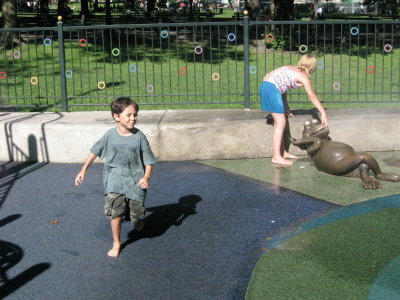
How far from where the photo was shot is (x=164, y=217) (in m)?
5.98

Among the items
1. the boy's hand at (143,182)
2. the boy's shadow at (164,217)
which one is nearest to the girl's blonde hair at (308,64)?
the boy's shadow at (164,217)

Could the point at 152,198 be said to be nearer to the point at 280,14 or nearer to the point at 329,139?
the point at 329,139

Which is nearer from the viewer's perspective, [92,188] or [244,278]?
[244,278]

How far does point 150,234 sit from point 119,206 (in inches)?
26.0

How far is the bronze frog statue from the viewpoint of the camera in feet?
22.6

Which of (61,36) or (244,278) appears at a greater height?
(61,36)

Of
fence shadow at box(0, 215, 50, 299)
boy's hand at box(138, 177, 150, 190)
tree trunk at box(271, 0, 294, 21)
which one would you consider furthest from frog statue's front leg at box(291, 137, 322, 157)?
tree trunk at box(271, 0, 294, 21)

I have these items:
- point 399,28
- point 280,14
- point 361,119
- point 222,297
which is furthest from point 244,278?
point 399,28

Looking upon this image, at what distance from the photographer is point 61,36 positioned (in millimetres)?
8852

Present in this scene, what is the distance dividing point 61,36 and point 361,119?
4.33 metres

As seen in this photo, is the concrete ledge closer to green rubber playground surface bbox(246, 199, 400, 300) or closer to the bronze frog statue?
the bronze frog statue

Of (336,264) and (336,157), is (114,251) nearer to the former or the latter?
(336,264)

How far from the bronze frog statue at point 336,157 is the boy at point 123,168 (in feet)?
9.31

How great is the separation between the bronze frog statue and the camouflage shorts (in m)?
2.84
